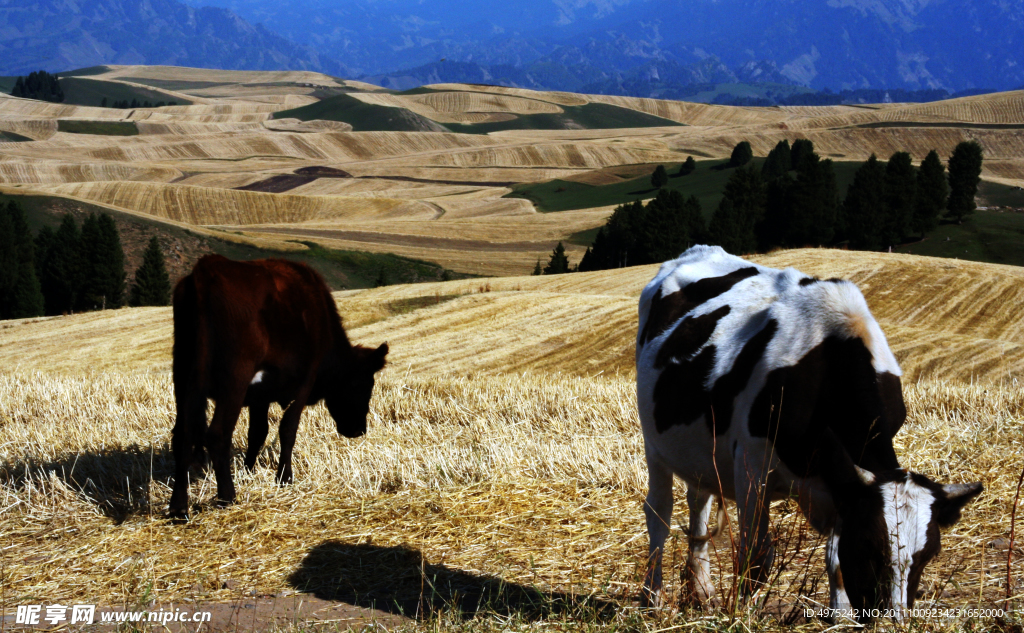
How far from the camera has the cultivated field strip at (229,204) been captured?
101 meters

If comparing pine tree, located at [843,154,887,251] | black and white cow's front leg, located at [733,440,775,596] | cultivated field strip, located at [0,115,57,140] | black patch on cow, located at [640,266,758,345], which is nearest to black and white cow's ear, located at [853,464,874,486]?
black and white cow's front leg, located at [733,440,775,596]

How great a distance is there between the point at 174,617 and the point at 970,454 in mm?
6889

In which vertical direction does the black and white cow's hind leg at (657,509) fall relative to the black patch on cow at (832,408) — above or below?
below

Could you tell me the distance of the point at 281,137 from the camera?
175m

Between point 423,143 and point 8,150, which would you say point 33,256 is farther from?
point 423,143

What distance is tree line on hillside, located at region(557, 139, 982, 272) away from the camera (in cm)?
7219

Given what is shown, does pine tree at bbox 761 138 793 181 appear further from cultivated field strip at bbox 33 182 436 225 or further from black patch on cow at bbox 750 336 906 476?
black patch on cow at bbox 750 336 906 476

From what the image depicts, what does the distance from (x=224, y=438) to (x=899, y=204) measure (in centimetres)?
7684

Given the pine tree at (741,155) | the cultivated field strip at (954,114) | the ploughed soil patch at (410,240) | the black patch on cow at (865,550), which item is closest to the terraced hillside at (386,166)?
the ploughed soil patch at (410,240)

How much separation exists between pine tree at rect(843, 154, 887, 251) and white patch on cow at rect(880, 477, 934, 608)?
7321 centimetres

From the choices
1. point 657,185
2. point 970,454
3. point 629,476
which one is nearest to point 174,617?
point 629,476

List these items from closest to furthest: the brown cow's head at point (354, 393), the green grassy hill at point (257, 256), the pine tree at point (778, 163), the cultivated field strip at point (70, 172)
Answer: the brown cow's head at point (354, 393) → the green grassy hill at point (257, 256) → the pine tree at point (778, 163) → the cultivated field strip at point (70, 172)

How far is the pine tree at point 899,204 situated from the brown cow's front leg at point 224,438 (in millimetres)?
73875

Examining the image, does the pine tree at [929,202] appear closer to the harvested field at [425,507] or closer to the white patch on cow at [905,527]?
the harvested field at [425,507]
